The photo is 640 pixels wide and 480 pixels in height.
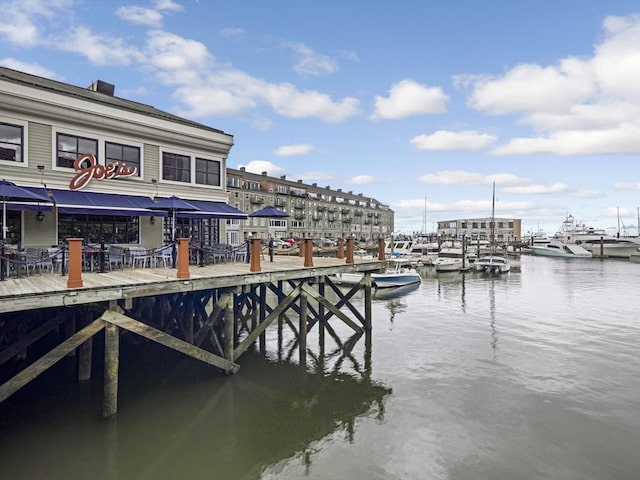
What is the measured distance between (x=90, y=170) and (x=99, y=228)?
2.25 m

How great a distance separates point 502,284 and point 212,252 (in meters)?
31.9

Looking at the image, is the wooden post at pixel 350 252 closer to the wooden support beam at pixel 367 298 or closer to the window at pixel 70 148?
the wooden support beam at pixel 367 298

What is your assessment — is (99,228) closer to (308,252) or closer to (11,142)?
(11,142)

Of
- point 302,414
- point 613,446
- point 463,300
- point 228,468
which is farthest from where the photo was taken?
point 463,300

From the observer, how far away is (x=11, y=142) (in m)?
13.4

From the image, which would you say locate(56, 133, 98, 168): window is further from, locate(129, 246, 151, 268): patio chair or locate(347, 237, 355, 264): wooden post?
locate(347, 237, 355, 264): wooden post

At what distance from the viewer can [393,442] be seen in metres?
9.20

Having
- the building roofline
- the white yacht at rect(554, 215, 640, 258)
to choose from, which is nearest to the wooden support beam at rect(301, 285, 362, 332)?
the building roofline

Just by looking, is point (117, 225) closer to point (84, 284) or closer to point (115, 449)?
point (84, 284)

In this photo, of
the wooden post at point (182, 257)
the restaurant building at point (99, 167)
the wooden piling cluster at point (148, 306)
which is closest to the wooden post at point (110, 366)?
the wooden piling cluster at point (148, 306)

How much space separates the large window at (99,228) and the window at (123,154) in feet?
6.84

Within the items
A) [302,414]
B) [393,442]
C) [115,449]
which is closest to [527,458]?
[393,442]

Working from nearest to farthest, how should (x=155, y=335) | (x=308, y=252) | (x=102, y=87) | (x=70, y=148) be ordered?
1. (x=155, y=335)
2. (x=308, y=252)
3. (x=70, y=148)
4. (x=102, y=87)

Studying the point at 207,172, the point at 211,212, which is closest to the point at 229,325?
the point at 211,212
